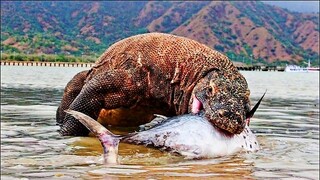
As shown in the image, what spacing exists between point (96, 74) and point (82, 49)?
189 metres

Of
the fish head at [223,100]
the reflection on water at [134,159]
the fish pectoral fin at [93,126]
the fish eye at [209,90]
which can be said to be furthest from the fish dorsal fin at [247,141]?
the fish pectoral fin at [93,126]

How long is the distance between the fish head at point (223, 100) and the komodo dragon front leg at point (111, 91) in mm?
938

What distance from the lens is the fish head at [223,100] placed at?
7.98 metres

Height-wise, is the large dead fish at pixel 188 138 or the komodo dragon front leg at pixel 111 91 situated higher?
the komodo dragon front leg at pixel 111 91

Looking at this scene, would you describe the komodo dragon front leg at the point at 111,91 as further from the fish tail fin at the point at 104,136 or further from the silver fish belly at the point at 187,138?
the fish tail fin at the point at 104,136

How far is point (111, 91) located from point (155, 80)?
25.7 inches

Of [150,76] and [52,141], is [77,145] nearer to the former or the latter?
[52,141]

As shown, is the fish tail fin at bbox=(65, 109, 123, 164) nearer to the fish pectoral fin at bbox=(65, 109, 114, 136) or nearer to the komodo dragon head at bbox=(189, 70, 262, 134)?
the fish pectoral fin at bbox=(65, 109, 114, 136)

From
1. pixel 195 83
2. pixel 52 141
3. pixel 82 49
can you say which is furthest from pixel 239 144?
pixel 82 49

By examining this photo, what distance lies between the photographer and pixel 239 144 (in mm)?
8305

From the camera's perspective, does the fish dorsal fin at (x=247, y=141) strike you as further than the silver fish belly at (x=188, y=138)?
Yes

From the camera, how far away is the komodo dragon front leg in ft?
30.8

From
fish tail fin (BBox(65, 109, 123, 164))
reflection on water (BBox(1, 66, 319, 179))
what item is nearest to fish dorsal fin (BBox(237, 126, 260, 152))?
reflection on water (BBox(1, 66, 319, 179))

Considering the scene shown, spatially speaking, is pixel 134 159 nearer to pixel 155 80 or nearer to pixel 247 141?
pixel 247 141
